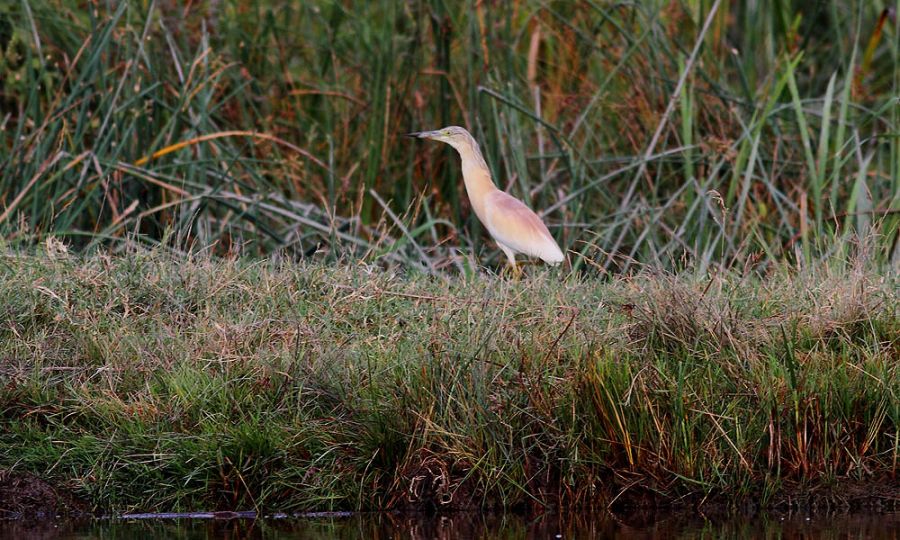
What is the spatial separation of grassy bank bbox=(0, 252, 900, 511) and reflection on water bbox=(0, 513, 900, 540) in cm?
9

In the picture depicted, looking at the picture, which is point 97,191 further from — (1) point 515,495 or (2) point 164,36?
(1) point 515,495

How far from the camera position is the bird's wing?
590 centimetres

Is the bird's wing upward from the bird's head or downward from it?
downward

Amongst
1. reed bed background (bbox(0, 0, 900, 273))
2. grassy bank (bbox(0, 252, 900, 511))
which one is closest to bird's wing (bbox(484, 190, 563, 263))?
reed bed background (bbox(0, 0, 900, 273))

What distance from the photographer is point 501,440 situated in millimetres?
4172

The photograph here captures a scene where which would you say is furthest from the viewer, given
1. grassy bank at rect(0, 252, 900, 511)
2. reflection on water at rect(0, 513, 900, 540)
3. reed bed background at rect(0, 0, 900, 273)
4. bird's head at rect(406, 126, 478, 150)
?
reed bed background at rect(0, 0, 900, 273)

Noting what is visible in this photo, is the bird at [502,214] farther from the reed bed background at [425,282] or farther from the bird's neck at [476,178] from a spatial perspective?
the reed bed background at [425,282]

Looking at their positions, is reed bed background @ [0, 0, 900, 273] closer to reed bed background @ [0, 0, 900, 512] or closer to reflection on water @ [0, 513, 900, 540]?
reed bed background @ [0, 0, 900, 512]

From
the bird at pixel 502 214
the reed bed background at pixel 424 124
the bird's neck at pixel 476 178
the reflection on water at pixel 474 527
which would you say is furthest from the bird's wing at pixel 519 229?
the reflection on water at pixel 474 527

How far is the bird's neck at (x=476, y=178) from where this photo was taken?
6.39 m

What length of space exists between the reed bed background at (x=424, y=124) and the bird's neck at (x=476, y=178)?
280 mm

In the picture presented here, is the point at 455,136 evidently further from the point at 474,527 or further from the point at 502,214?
the point at 474,527

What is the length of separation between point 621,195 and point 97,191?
2826mm

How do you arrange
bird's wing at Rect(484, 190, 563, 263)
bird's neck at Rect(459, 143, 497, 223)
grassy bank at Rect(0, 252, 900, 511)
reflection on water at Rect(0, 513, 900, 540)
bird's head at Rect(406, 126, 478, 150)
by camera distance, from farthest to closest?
bird's head at Rect(406, 126, 478, 150) < bird's neck at Rect(459, 143, 497, 223) < bird's wing at Rect(484, 190, 563, 263) < grassy bank at Rect(0, 252, 900, 511) < reflection on water at Rect(0, 513, 900, 540)
